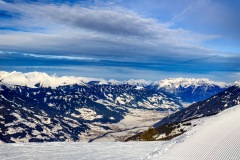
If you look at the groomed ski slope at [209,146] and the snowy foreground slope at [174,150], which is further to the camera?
the snowy foreground slope at [174,150]

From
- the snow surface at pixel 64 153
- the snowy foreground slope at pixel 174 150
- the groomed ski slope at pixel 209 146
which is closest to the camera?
the groomed ski slope at pixel 209 146

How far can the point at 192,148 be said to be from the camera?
104 ft

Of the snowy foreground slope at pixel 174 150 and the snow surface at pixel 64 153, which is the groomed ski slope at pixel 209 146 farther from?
the snow surface at pixel 64 153

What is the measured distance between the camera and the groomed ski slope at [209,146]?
2761 centimetres

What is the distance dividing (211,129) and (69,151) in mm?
18943

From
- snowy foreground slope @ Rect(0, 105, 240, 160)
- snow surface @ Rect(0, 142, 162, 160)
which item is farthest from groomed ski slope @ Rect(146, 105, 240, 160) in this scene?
snow surface @ Rect(0, 142, 162, 160)

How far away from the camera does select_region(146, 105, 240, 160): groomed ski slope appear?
90.6 feet

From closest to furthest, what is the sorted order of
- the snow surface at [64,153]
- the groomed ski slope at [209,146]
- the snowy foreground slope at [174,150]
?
the groomed ski slope at [209,146], the snowy foreground slope at [174,150], the snow surface at [64,153]

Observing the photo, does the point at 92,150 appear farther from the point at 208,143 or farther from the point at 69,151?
the point at 208,143

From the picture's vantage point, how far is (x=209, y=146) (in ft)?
103

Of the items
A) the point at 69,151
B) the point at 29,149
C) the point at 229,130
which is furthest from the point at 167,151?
the point at 29,149

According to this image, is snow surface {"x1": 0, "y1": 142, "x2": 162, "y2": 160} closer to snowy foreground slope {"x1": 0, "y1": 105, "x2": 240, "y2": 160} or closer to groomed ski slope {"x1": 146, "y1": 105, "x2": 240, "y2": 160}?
snowy foreground slope {"x1": 0, "y1": 105, "x2": 240, "y2": 160}

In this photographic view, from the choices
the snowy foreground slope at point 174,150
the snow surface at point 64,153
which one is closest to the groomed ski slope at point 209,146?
the snowy foreground slope at point 174,150

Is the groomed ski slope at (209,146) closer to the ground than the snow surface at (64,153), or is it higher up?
higher up
